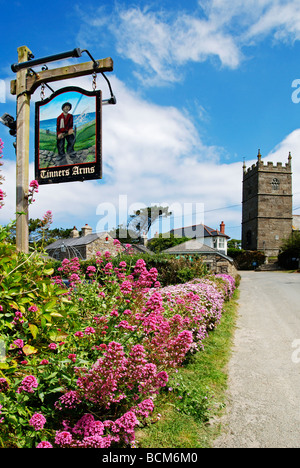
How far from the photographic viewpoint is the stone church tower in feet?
163

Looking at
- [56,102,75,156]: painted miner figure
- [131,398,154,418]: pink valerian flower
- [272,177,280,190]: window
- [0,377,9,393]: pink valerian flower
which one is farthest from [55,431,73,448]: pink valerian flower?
[272,177,280,190]: window

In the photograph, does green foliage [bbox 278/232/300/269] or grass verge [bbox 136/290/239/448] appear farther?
green foliage [bbox 278/232/300/269]

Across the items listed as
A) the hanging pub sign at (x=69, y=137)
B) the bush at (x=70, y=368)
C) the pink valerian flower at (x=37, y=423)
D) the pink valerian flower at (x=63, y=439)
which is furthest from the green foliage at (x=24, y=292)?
the hanging pub sign at (x=69, y=137)

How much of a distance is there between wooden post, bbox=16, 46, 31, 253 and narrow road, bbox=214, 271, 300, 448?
3004mm

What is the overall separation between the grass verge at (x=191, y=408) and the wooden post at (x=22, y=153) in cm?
238

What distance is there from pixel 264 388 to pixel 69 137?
3.94 m

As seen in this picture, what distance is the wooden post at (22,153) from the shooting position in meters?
3.76

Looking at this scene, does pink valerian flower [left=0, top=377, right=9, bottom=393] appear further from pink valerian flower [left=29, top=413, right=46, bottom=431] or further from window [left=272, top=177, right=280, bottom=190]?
window [left=272, top=177, right=280, bottom=190]

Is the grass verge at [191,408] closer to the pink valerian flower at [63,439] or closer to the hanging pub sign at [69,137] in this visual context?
the pink valerian flower at [63,439]

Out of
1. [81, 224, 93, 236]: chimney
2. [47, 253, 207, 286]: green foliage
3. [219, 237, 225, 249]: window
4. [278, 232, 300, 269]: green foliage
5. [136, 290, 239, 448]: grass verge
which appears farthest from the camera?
[219, 237, 225, 249]: window

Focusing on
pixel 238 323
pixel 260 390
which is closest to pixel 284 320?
pixel 238 323

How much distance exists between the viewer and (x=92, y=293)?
3863 millimetres

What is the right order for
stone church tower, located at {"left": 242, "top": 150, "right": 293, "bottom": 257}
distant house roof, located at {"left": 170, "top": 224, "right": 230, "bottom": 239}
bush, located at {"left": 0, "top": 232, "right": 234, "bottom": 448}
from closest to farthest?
bush, located at {"left": 0, "top": 232, "right": 234, "bottom": 448}, distant house roof, located at {"left": 170, "top": 224, "right": 230, "bottom": 239}, stone church tower, located at {"left": 242, "top": 150, "right": 293, "bottom": 257}
